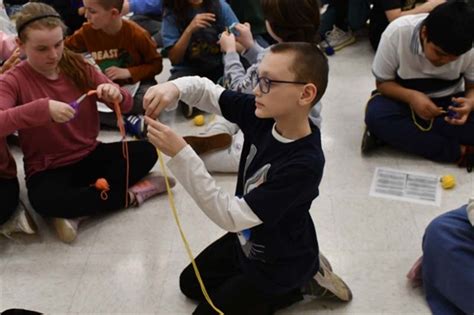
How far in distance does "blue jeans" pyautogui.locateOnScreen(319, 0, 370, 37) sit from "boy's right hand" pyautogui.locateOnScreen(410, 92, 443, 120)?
1242 millimetres

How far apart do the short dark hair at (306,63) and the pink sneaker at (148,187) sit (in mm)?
946

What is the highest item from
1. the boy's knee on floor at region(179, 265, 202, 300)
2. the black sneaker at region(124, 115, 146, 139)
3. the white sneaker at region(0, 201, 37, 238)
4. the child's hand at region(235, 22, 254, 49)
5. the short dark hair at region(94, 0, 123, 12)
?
the child's hand at region(235, 22, 254, 49)

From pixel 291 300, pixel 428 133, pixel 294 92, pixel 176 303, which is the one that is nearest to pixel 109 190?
pixel 176 303

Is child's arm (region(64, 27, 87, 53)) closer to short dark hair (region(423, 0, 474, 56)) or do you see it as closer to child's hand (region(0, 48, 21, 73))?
child's hand (region(0, 48, 21, 73))

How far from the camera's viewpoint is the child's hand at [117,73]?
7.63 feet

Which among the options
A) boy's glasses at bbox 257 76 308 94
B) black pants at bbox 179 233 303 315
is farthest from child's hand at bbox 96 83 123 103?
boy's glasses at bbox 257 76 308 94

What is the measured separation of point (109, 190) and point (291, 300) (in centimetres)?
78

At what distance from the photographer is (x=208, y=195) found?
1.14 meters

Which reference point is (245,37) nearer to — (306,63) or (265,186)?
(306,63)

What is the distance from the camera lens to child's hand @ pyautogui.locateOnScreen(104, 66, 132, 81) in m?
2.33

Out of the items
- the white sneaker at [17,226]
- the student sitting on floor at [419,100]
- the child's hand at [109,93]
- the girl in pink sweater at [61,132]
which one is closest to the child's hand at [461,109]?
the student sitting on floor at [419,100]

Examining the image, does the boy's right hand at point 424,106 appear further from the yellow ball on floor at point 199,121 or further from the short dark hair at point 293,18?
the yellow ball on floor at point 199,121

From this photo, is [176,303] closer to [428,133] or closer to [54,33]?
[54,33]

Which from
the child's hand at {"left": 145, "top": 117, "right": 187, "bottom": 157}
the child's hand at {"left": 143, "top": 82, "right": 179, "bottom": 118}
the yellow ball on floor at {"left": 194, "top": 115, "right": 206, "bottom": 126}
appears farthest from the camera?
the yellow ball on floor at {"left": 194, "top": 115, "right": 206, "bottom": 126}
